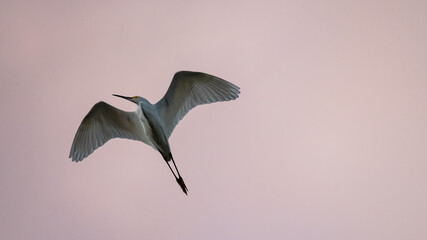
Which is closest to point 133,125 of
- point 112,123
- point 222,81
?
point 112,123

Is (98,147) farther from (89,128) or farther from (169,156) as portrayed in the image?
(169,156)

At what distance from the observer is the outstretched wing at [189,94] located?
1276 cm

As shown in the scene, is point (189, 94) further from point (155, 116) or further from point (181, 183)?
point (181, 183)

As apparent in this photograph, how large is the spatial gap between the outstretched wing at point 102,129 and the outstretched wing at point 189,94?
0.74 m

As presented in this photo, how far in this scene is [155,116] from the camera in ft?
40.8

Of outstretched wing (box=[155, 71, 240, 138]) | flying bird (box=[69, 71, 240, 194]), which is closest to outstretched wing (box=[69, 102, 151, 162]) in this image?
flying bird (box=[69, 71, 240, 194])

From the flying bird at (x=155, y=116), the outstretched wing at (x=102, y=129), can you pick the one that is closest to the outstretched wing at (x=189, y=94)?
the flying bird at (x=155, y=116)

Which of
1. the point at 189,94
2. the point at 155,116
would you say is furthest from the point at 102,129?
the point at 189,94

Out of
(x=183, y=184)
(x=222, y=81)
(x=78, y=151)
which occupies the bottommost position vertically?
(x=183, y=184)

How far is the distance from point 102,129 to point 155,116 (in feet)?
6.04

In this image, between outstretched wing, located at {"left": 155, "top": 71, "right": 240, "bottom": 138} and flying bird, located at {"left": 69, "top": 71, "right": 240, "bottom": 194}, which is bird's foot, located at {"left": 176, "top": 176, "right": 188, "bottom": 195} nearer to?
flying bird, located at {"left": 69, "top": 71, "right": 240, "bottom": 194}

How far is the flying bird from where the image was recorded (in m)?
12.4

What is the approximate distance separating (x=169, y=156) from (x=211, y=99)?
1.60 m

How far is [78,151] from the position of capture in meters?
13.4
